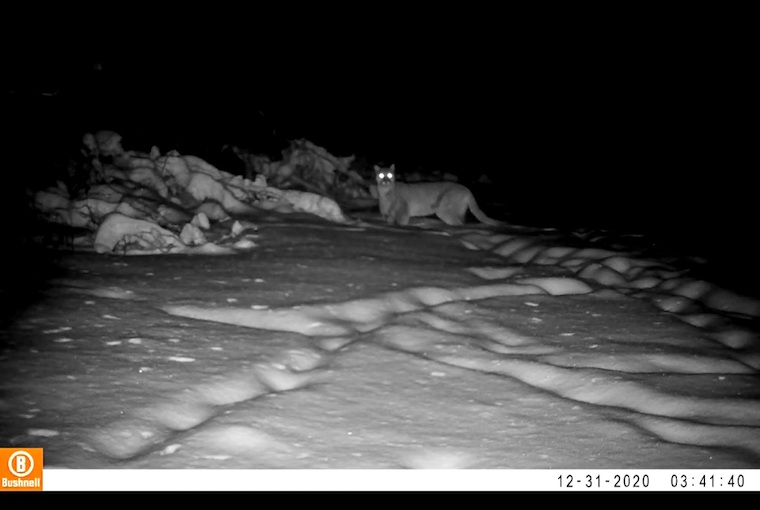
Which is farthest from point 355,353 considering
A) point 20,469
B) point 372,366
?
point 20,469

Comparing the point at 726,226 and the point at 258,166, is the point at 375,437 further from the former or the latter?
the point at 258,166

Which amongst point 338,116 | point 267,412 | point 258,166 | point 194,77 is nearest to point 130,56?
point 194,77

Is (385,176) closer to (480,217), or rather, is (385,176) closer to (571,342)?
(480,217)

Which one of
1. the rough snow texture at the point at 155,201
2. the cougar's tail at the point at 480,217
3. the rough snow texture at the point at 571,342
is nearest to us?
the rough snow texture at the point at 571,342

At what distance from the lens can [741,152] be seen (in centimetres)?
1077

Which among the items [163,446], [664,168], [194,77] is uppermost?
[194,77]

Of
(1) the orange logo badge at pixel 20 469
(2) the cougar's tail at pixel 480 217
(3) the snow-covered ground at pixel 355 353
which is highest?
(2) the cougar's tail at pixel 480 217

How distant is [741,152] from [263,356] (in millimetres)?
10882

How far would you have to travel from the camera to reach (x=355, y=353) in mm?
3061

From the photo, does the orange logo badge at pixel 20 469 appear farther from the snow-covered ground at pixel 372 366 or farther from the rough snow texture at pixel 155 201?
the rough snow texture at pixel 155 201

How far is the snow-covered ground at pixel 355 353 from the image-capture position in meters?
2.13

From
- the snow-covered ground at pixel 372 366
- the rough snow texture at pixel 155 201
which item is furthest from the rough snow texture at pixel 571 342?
the rough snow texture at pixel 155 201

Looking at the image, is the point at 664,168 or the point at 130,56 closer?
the point at 130,56

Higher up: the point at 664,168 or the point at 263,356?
the point at 664,168
